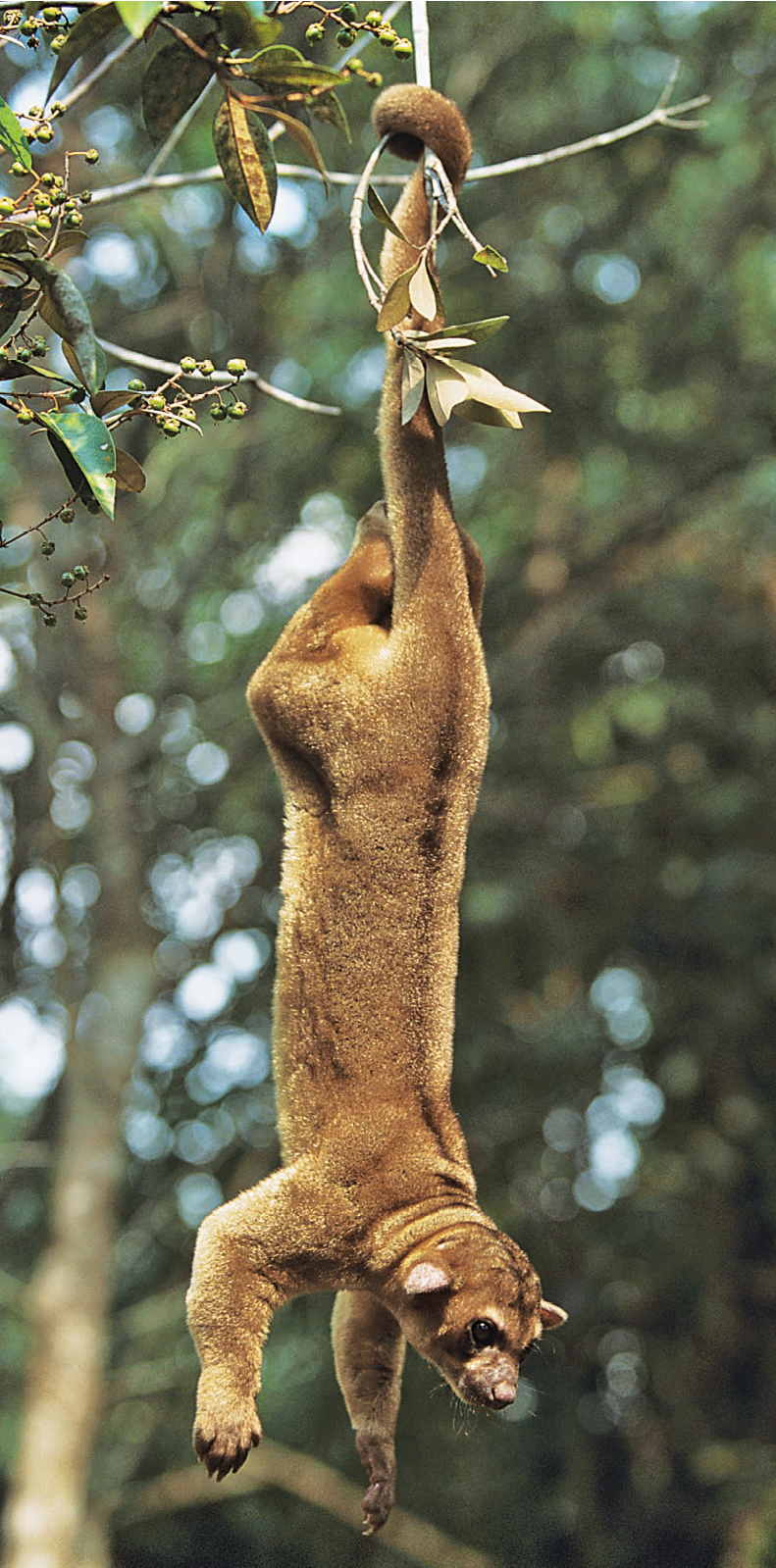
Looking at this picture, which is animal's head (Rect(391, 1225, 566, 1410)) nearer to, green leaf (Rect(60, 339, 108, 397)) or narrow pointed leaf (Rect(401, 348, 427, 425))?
narrow pointed leaf (Rect(401, 348, 427, 425))

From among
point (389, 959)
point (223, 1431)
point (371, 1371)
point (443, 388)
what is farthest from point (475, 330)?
point (371, 1371)

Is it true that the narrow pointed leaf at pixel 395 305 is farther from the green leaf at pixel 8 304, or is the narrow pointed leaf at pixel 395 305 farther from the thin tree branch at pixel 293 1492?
the thin tree branch at pixel 293 1492

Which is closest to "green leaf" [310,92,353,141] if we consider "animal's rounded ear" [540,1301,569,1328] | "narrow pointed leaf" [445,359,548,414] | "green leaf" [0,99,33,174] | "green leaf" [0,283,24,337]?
"narrow pointed leaf" [445,359,548,414]

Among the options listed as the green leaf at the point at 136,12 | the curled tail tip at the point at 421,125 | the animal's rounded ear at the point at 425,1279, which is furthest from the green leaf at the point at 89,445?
the animal's rounded ear at the point at 425,1279

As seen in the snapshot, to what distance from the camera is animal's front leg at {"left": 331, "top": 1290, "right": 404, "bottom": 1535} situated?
3676 mm

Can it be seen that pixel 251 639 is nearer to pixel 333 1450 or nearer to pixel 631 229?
pixel 631 229

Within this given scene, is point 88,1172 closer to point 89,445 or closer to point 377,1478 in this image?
point 377,1478

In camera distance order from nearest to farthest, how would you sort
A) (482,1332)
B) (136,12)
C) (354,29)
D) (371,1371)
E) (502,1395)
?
1. (136,12)
2. (354,29)
3. (502,1395)
4. (482,1332)
5. (371,1371)

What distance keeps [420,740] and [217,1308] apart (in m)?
1.27

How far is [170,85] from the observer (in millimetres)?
2971

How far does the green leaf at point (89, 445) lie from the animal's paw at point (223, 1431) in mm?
1829

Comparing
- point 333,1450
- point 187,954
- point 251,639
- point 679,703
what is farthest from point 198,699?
point 333,1450

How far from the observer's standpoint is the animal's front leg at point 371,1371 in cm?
368

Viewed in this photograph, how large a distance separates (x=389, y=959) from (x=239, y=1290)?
2.49 ft
